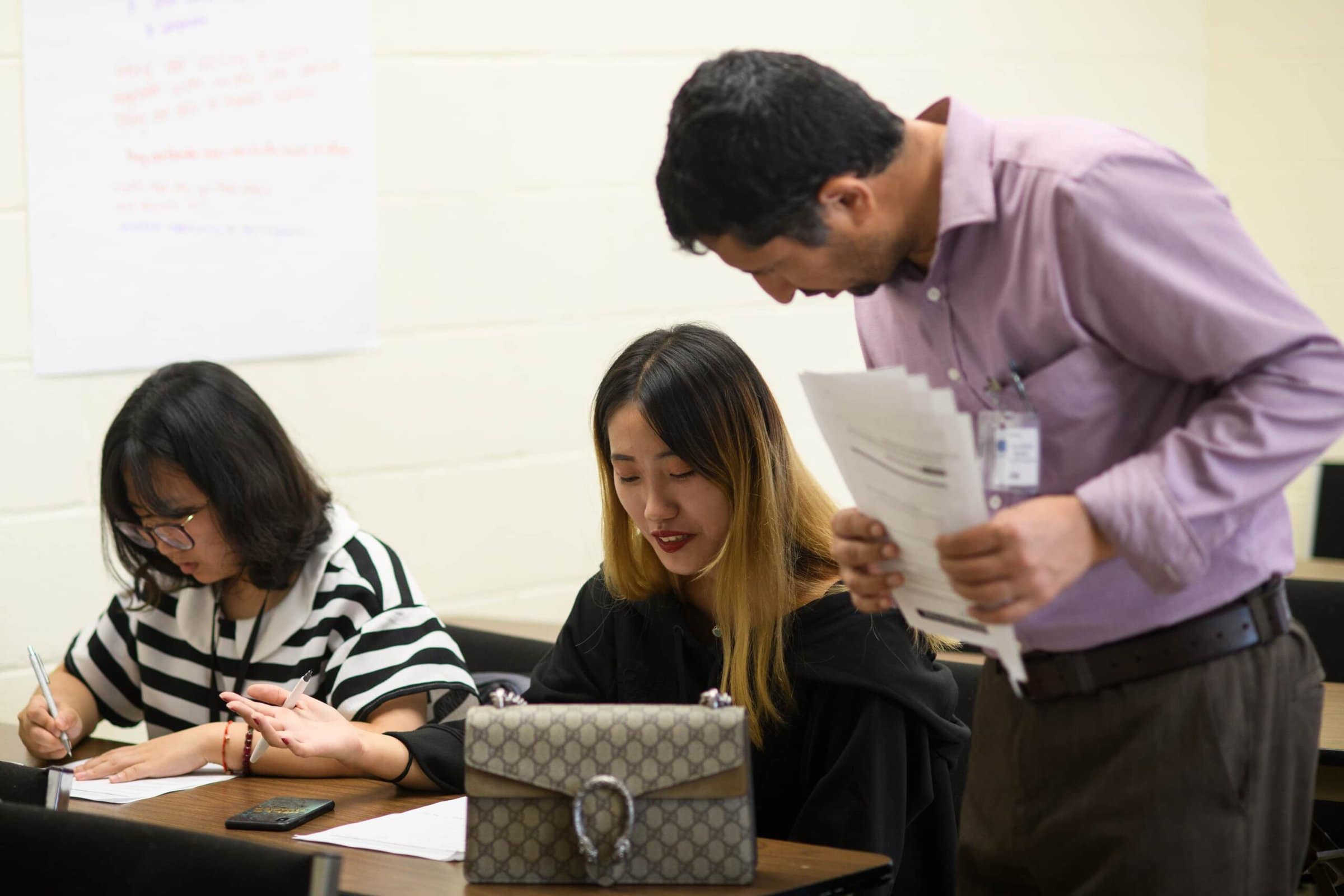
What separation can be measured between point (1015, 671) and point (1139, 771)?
172 millimetres

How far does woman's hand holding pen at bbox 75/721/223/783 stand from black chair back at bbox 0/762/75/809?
23 cm

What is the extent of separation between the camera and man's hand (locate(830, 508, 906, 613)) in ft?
4.12

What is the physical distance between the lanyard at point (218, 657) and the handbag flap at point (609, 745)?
38.6 inches

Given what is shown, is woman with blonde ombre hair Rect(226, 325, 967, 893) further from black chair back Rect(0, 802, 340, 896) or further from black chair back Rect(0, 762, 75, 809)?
black chair back Rect(0, 802, 340, 896)

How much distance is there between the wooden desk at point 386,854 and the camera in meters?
1.40

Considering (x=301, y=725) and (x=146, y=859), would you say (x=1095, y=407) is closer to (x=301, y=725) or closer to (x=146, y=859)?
(x=146, y=859)

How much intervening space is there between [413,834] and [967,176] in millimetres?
936

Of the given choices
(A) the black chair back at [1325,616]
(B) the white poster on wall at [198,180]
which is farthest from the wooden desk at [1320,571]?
(B) the white poster on wall at [198,180]

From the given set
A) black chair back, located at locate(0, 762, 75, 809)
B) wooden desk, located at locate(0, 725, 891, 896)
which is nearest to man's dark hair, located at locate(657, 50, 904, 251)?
wooden desk, located at locate(0, 725, 891, 896)

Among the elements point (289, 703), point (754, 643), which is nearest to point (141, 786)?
point (289, 703)

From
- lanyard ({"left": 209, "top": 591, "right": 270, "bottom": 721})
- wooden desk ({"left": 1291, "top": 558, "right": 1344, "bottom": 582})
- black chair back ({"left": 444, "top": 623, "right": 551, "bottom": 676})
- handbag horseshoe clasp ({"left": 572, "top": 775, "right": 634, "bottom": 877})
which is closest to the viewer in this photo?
handbag horseshoe clasp ({"left": 572, "top": 775, "right": 634, "bottom": 877})

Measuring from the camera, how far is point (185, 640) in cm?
238

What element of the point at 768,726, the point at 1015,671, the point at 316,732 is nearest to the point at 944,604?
the point at 1015,671

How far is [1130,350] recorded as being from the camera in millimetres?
1195
